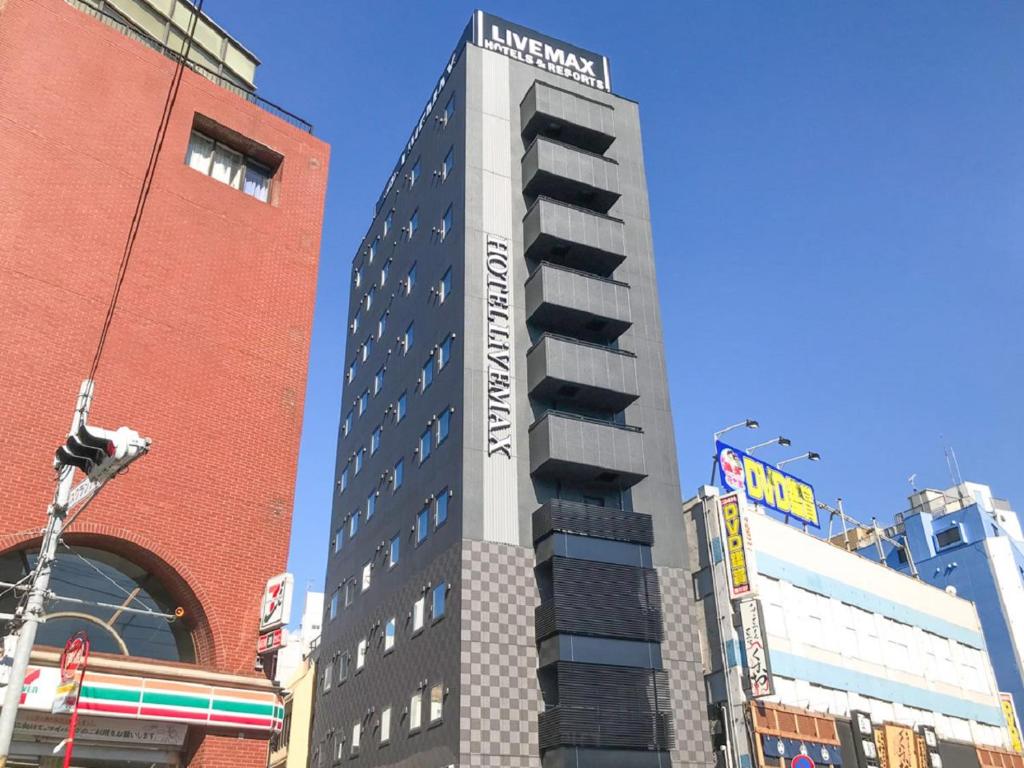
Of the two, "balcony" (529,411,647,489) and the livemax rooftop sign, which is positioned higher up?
the livemax rooftop sign

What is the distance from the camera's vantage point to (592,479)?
4284 centimetres

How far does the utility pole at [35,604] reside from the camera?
1370 cm

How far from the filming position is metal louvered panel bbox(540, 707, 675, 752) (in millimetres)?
34562

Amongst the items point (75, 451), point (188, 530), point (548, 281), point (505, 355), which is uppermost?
point (548, 281)

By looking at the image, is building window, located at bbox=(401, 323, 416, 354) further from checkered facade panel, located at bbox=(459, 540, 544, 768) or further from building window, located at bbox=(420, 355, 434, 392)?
checkered facade panel, located at bbox=(459, 540, 544, 768)

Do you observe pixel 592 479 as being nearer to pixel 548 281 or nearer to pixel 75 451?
pixel 548 281

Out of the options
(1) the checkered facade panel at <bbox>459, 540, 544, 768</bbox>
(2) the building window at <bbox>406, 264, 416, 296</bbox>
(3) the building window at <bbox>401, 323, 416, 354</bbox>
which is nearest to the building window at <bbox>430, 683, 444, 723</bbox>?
(1) the checkered facade panel at <bbox>459, 540, 544, 768</bbox>

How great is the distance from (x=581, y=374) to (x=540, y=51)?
2421 cm

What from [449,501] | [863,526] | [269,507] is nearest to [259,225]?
[269,507]

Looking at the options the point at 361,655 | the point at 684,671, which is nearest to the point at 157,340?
the point at 684,671

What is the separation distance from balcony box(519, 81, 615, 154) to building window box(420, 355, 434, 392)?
14.6 metres

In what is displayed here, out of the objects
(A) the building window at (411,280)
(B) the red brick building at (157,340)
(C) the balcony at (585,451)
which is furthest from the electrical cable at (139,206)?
(A) the building window at (411,280)

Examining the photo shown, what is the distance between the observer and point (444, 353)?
149ft

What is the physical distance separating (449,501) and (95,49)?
23.4 meters
